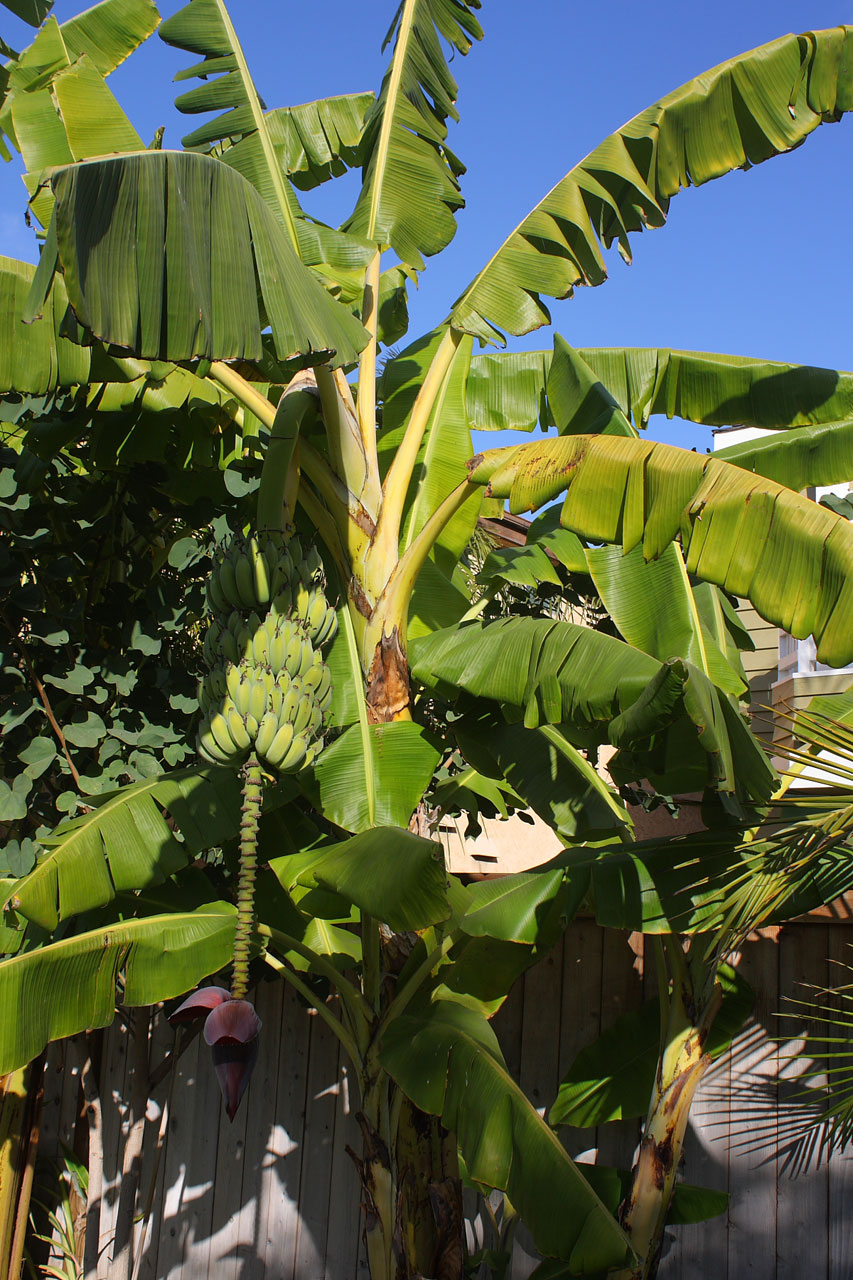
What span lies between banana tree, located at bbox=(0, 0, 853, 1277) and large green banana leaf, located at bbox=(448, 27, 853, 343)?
0.02 meters

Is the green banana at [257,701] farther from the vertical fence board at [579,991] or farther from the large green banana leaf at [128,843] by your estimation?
the vertical fence board at [579,991]

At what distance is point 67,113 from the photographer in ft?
12.4

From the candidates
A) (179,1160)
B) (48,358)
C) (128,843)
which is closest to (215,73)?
(48,358)

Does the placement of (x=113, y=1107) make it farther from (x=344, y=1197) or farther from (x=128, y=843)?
(x=128, y=843)

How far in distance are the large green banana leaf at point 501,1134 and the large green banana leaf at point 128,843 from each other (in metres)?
1.00

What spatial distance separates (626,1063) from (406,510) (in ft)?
8.83

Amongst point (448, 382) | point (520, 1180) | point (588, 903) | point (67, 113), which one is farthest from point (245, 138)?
point (520, 1180)

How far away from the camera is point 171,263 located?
2.32 meters

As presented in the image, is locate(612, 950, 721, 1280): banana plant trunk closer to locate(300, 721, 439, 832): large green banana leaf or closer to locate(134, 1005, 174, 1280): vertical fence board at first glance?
locate(300, 721, 439, 832): large green banana leaf

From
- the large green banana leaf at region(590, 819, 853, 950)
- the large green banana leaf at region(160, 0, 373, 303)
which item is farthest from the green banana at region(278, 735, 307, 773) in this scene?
the large green banana leaf at region(160, 0, 373, 303)

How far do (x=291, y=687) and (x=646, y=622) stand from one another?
1.97 meters

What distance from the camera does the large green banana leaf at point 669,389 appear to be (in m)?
4.26

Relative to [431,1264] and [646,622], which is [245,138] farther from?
[431,1264]

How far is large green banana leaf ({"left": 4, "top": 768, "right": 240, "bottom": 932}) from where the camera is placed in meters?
3.19
